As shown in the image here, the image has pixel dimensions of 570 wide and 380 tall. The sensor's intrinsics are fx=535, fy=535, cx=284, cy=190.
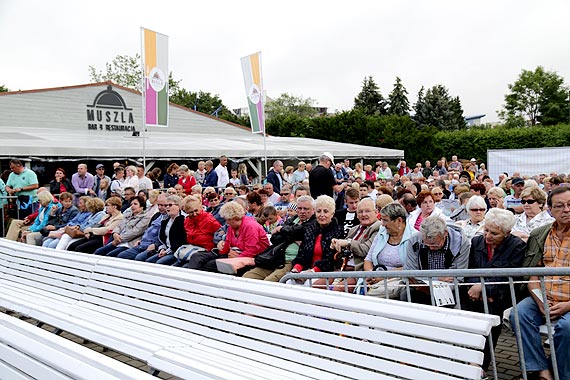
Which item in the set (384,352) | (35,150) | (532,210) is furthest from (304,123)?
(384,352)

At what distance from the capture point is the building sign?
27.6 m

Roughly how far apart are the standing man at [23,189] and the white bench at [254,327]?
6.82 meters

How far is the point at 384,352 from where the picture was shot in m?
2.98

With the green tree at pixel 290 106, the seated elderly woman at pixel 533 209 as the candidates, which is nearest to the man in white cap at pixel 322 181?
the seated elderly woman at pixel 533 209

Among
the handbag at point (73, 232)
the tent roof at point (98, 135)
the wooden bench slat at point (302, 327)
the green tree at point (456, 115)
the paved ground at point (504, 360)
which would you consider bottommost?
the paved ground at point (504, 360)

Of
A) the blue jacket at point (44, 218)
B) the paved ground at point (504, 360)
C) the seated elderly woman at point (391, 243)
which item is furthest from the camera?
the blue jacket at point (44, 218)

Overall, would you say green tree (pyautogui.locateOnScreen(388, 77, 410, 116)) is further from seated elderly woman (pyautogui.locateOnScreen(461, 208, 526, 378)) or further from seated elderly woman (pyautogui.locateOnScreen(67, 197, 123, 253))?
seated elderly woman (pyautogui.locateOnScreen(461, 208, 526, 378))

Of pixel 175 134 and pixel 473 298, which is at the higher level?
pixel 175 134

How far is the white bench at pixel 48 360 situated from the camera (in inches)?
117

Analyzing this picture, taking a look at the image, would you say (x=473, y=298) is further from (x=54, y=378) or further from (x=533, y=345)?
(x=54, y=378)

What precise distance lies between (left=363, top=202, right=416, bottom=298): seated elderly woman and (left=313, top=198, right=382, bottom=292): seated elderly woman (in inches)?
7.9

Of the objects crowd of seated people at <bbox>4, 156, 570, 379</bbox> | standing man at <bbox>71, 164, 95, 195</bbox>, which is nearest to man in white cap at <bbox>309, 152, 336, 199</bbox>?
crowd of seated people at <bbox>4, 156, 570, 379</bbox>

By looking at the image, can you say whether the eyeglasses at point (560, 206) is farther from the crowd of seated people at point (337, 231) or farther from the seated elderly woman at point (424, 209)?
the seated elderly woman at point (424, 209)

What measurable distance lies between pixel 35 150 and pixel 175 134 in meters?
13.0
